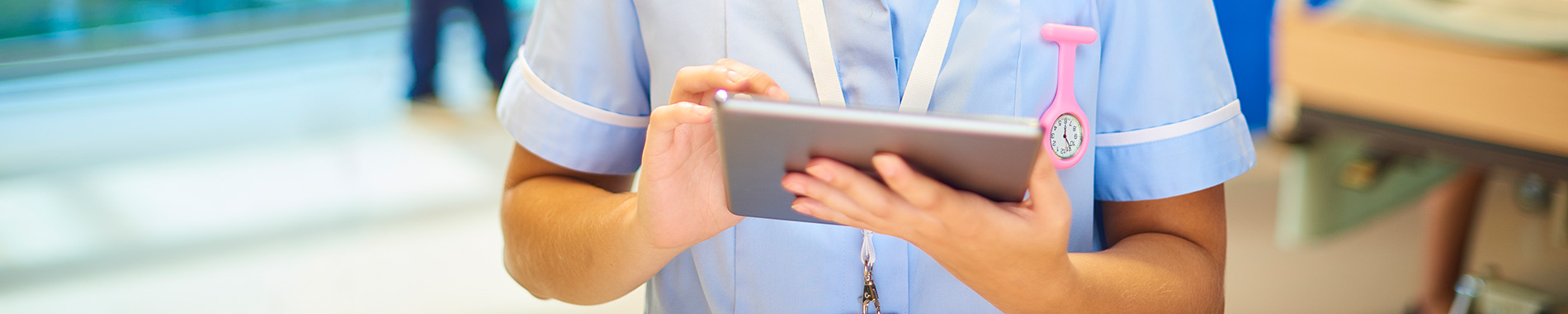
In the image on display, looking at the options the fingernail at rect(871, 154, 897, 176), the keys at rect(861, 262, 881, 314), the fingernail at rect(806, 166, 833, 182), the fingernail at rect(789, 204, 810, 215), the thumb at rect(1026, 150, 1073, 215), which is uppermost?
the fingernail at rect(871, 154, 897, 176)

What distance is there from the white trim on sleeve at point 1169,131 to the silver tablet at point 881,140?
25 centimetres

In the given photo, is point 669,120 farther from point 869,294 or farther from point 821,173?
point 869,294

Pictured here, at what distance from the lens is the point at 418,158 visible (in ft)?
12.0

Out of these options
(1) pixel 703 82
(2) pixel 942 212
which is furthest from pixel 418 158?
(2) pixel 942 212

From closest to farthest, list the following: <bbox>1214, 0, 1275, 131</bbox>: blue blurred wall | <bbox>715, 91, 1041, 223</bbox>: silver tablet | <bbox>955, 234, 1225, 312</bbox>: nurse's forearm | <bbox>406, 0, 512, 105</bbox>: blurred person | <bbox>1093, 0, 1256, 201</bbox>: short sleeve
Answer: <bbox>715, 91, 1041, 223</bbox>: silver tablet < <bbox>955, 234, 1225, 312</bbox>: nurse's forearm < <bbox>1093, 0, 1256, 201</bbox>: short sleeve < <bbox>1214, 0, 1275, 131</bbox>: blue blurred wall < <bbox>406, 0, 512, 105</bbox>: blurred person

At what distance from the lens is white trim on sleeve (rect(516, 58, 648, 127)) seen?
2.84ft

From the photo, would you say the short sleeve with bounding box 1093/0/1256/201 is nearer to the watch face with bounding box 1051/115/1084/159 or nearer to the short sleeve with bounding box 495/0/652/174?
the watch face with bounding box 1051/115/1084/159

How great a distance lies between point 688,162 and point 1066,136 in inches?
11.5

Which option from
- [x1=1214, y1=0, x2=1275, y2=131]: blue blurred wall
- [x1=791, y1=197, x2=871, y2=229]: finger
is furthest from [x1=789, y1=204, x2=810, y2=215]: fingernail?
[x1=1214, y1=0, x2=1275, y2=131]: blue blurred wall

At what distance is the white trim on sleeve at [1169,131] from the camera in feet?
2.67

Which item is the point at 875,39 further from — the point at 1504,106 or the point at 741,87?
the point at 1504,106

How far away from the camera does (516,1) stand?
5969mm

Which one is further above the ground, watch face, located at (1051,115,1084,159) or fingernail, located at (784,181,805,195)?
fingernail, located at (784,181,805,195)

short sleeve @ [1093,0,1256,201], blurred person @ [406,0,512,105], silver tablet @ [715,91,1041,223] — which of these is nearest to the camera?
silver tablet @ [715,91,1041,223]
